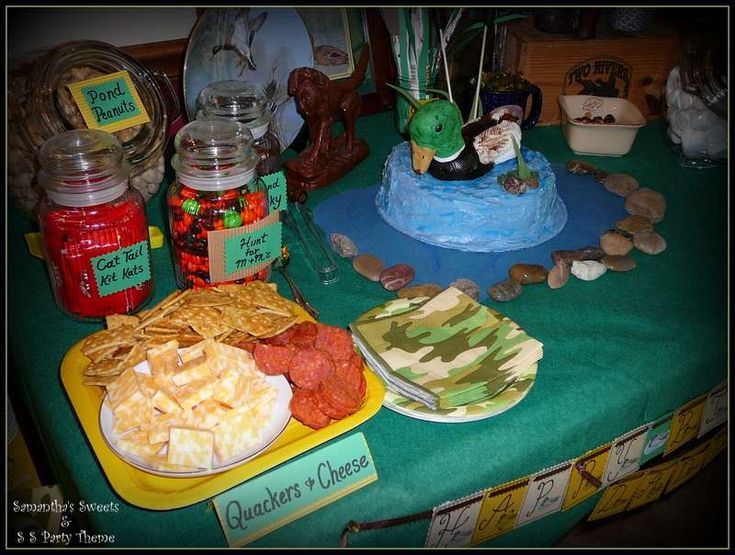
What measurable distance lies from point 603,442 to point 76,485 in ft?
2.44

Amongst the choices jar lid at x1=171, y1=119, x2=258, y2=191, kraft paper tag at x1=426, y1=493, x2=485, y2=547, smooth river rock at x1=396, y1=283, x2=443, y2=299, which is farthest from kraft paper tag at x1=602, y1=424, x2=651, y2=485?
jar lid at x1=171, y1=119, x2=258, y2=191

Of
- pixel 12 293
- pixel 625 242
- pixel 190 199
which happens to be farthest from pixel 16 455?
pixel 625 242

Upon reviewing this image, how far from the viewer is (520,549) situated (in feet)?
3.10

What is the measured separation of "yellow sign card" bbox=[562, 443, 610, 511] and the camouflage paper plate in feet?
0.57

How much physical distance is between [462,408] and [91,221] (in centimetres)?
59

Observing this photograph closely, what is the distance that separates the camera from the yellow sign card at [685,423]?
3.36 feet

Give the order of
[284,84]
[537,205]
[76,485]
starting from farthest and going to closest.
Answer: [284,84], [537,205], [76,485]

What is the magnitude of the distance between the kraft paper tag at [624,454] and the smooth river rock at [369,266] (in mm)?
488

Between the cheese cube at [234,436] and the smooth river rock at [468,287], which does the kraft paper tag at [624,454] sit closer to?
the smooth river rock at [468,287]

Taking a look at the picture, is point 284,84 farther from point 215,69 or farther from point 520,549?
point 520,549

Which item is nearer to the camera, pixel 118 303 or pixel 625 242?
pixel 118 303

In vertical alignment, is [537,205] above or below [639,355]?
above

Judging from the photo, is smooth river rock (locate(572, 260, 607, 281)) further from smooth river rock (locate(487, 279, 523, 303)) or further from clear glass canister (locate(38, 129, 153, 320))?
clear glass canister (locate(38, 129, 153, 320))

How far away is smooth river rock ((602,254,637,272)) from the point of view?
3.86 ft
